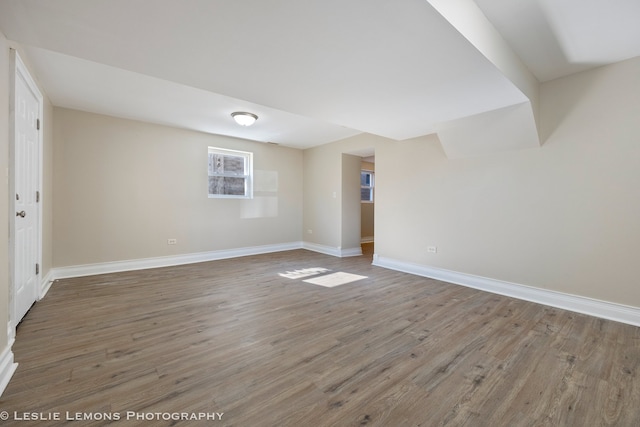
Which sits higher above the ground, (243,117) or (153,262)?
(243,117)

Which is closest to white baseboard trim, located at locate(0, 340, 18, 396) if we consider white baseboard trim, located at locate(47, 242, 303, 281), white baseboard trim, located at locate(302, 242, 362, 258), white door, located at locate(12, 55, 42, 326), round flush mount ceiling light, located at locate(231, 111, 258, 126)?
white door, located at locate(12, 55, 42, 326)

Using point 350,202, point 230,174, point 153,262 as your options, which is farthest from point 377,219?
point 153,262

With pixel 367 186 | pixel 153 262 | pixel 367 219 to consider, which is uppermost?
pixel 367 186

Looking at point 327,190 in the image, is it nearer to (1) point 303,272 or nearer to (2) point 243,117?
(1) point 303,272

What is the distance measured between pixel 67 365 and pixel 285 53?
8.48ft

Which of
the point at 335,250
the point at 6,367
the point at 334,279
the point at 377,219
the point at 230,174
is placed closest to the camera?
the point at 6,367

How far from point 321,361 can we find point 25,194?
10.3ft

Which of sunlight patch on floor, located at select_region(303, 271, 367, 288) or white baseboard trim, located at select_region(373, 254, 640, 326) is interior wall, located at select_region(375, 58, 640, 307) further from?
sunlight patch on floor, located at select_region(303, 271, 367, 288)

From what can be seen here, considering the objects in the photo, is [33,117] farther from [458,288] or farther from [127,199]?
[458,288]

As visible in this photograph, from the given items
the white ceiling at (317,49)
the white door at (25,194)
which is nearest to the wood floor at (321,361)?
the white door at (25,194)

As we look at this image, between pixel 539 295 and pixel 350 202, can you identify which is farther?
pixel 350 202

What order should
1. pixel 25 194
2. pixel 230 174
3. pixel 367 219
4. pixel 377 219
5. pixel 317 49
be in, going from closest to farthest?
pixel 317 49, pixel 25 194, pixel 377 219, pixel 230 174, pixel 367 219

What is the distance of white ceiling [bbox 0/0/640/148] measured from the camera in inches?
56.2

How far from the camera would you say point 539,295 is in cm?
288
